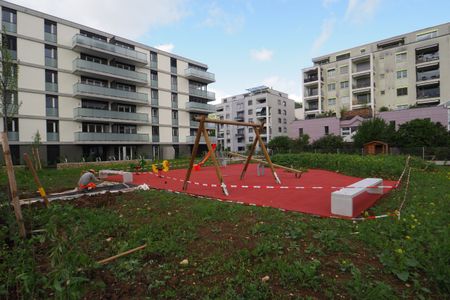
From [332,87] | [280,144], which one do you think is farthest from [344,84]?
[280,144]

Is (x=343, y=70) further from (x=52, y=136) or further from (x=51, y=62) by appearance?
(x=52, y=136)

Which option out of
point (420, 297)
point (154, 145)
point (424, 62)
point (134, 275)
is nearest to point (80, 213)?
point (134, 275)

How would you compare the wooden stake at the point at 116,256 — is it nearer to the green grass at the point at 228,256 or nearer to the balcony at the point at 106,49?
the green grass at the point at 228,256

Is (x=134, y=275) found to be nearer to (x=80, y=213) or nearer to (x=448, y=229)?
(x=80, y=213)

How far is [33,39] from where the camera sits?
2681 cm

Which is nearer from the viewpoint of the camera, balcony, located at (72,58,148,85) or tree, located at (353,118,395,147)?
balcony, located at (72,58,148,85)

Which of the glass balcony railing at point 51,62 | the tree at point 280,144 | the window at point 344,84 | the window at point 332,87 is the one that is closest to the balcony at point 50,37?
the glass balcony railing at point 51,62

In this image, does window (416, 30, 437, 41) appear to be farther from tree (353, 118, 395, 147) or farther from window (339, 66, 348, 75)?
tree (353, 118, 395, 147)

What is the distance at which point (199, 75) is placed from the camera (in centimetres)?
4316

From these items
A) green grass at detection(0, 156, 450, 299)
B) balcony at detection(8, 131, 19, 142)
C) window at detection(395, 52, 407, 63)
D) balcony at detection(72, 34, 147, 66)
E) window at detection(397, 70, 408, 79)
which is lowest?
green grass at detection(0, 156, 450, 299)

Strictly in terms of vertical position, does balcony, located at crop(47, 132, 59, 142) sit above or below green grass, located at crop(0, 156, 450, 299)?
above

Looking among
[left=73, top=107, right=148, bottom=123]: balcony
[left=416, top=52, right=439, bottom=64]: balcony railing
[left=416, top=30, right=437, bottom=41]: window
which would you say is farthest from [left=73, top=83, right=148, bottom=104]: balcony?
[left=416, top=30, right=437, bottom=41]: window

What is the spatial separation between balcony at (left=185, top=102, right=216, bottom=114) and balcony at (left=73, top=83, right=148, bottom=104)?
8.87 metres

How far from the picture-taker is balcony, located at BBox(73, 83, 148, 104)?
29.0 m
